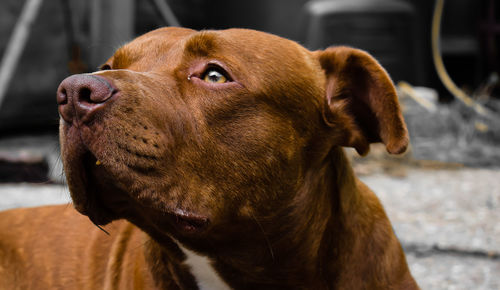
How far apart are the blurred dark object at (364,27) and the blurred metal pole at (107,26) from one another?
2.53m

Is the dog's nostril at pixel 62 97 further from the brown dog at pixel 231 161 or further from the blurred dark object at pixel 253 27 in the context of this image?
the blurred dark object at pixel 253 27

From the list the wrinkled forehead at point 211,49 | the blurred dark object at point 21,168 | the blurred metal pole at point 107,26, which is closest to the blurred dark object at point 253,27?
the blurred metal pole at point 107,26

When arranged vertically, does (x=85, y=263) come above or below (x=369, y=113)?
below

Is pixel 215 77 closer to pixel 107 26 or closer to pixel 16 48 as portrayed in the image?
pixel 16 48

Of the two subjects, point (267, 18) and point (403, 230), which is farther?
point (267, 18)

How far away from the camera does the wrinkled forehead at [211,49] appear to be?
1.92m

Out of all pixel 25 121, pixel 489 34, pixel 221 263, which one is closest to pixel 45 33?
pixel 25 121

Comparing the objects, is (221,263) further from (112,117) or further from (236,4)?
(236,4)

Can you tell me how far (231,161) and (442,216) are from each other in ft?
8.23

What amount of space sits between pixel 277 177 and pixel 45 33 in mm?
4648

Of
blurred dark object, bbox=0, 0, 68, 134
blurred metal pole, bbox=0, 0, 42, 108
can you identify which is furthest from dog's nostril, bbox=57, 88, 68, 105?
blurred dark object, bbox=0, 0, 68, 134

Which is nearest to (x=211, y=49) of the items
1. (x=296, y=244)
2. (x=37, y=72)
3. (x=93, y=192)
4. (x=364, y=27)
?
(x=93, y=192)

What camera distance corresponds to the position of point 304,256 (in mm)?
2051

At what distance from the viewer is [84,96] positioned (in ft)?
5.20
